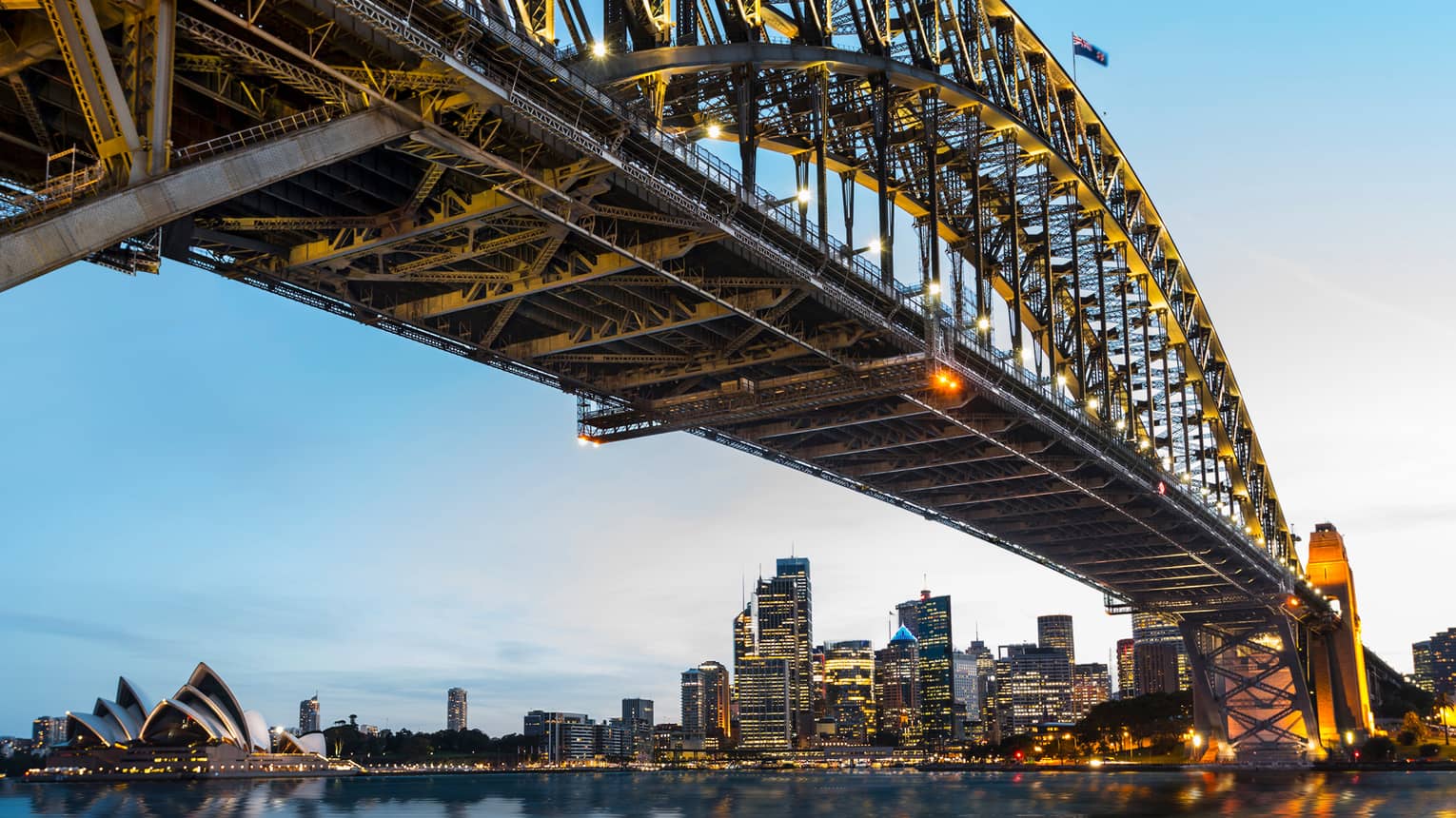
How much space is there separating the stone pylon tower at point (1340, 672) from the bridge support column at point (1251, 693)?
34.6 feet

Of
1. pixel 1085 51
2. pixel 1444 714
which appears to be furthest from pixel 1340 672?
pixel 1444 714

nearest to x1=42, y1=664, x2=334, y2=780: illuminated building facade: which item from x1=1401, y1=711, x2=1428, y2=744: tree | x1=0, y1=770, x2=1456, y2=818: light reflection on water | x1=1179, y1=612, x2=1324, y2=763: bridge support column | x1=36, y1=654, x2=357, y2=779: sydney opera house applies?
x1=36, y1=654, x2=357, y2=779: sydney opera house

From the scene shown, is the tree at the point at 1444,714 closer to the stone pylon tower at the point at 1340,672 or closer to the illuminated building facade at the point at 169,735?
the stone pylon tower at the point at 1340,672

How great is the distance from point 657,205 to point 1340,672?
103177 millimetres

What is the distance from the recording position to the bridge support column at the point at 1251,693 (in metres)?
98.5

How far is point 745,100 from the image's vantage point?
35531mm

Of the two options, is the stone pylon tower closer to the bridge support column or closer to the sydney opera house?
the bridge support column

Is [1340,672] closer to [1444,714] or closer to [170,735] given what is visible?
[1444,714]

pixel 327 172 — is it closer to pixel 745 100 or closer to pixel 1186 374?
pixel 745 100

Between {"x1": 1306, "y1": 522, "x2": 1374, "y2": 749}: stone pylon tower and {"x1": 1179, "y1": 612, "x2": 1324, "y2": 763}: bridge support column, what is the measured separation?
415 inches

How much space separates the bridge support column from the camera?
98500 millimetres

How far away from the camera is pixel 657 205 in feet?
98.4

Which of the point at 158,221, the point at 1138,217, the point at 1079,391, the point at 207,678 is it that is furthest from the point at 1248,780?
the point at 207,678

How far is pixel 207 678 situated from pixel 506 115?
171 m
